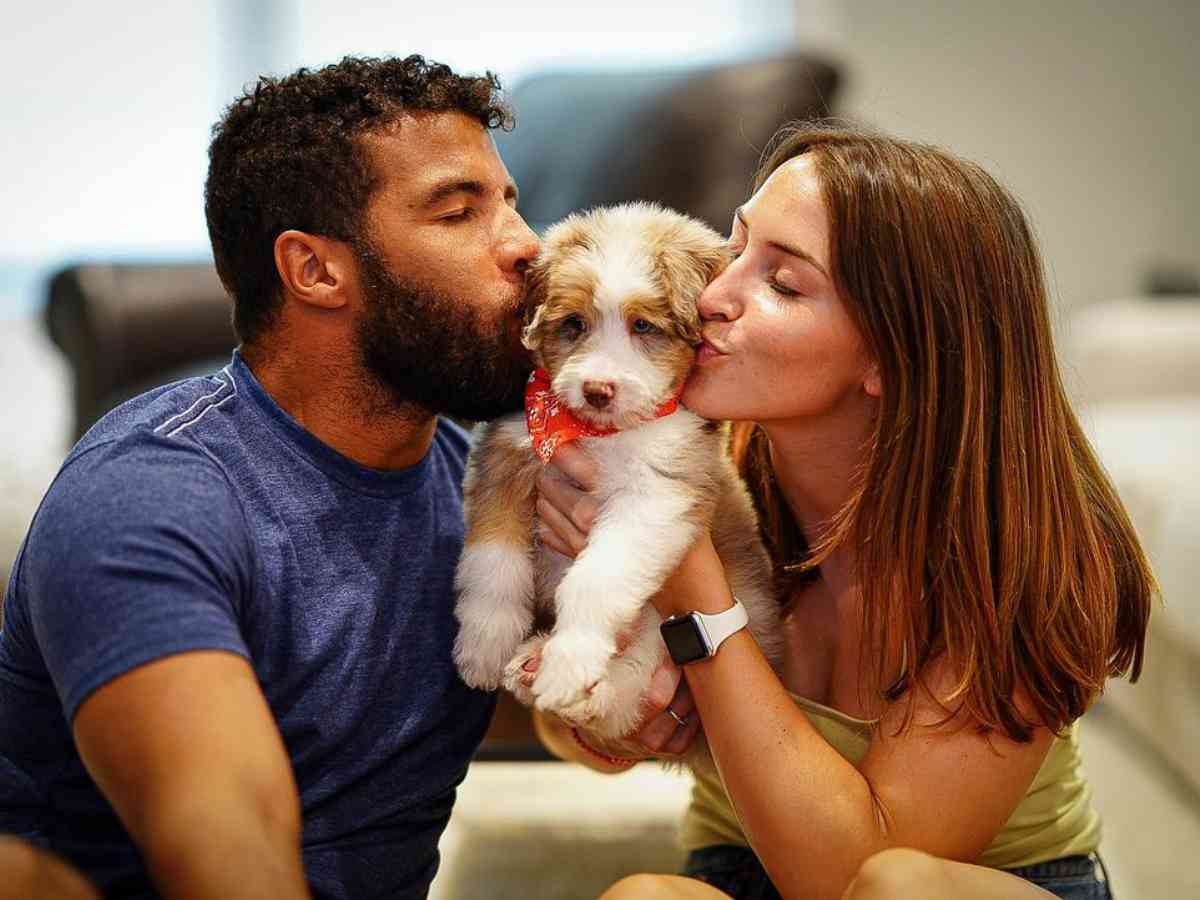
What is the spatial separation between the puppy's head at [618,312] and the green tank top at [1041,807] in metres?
0.53

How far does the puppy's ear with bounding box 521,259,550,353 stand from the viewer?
1.74m

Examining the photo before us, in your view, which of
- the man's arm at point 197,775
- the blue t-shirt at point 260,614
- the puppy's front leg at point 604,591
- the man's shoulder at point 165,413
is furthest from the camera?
the puppy's front leg at point 604,591

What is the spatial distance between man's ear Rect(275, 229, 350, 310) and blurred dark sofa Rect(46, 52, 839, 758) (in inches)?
68.9

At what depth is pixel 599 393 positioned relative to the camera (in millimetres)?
1624

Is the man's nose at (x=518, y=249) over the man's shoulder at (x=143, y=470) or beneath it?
over

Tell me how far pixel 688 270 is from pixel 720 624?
1.67 ft

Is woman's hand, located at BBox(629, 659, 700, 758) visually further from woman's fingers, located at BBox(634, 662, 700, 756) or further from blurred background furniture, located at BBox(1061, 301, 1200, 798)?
blurred background furniture, located at BBox(1061, 301, 1200, 798)

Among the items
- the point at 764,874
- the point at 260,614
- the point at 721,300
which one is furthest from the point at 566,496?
the point at 764,874

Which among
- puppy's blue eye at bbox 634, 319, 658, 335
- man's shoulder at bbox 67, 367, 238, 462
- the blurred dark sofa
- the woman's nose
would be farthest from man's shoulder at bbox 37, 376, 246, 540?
the blurred dark sofa

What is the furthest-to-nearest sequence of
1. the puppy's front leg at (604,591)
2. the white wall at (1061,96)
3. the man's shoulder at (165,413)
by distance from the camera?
the white wall at (1061,96) < the puppy's front leg at (604,591) < the man's shoulder at (165,413)

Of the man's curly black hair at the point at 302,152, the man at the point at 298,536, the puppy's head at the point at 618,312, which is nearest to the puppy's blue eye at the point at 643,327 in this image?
the puppy's head at the point at 618,312

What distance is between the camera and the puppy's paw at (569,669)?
157 centimetres

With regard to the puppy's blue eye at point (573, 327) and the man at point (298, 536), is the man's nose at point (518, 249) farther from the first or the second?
the puppy's blue eye at point (573, 327)

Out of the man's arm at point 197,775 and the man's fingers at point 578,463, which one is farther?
the man's fingers at point 578,463
